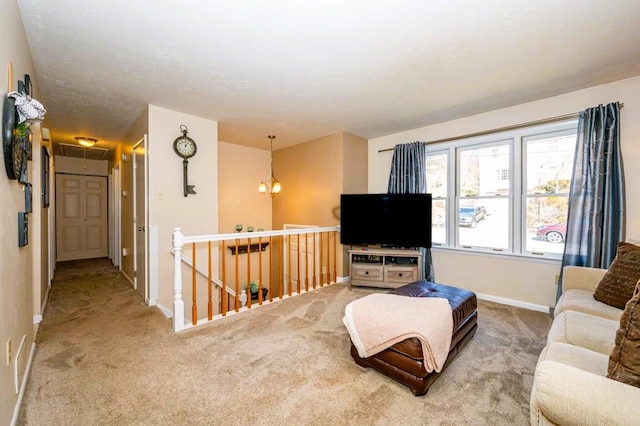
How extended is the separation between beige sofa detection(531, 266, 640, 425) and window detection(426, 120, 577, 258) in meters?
1.72

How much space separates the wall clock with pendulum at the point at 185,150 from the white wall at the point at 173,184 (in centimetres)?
5

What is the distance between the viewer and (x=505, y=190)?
3391 mm

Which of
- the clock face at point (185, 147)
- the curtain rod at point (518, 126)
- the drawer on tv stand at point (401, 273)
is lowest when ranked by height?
the drawer on tv stand at point (401, 273)

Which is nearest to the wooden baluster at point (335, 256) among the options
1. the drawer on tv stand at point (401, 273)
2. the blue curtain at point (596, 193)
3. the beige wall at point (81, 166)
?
the drawer on tv stand at point (401, 273)

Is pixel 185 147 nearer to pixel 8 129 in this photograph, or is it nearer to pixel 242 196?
pixel 242 196

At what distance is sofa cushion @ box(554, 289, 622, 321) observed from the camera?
1788 millimetres

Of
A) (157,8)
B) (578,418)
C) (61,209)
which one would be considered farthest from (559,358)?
(61,209)

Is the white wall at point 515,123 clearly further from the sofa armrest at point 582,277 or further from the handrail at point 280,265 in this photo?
the handrail at point 280,265

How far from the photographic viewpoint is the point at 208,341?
2309 mm

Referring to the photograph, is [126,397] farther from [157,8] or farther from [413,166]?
[413,166]

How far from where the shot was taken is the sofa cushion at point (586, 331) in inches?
57.4

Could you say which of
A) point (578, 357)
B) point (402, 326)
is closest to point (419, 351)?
point (402, 326)

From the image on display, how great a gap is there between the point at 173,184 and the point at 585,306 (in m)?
4.08

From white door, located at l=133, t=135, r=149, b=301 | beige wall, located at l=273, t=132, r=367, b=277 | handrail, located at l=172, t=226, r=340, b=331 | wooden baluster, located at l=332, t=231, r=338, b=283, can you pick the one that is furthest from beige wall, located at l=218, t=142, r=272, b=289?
wooden baluster, located at l=332, t=231, r=338, b=283
